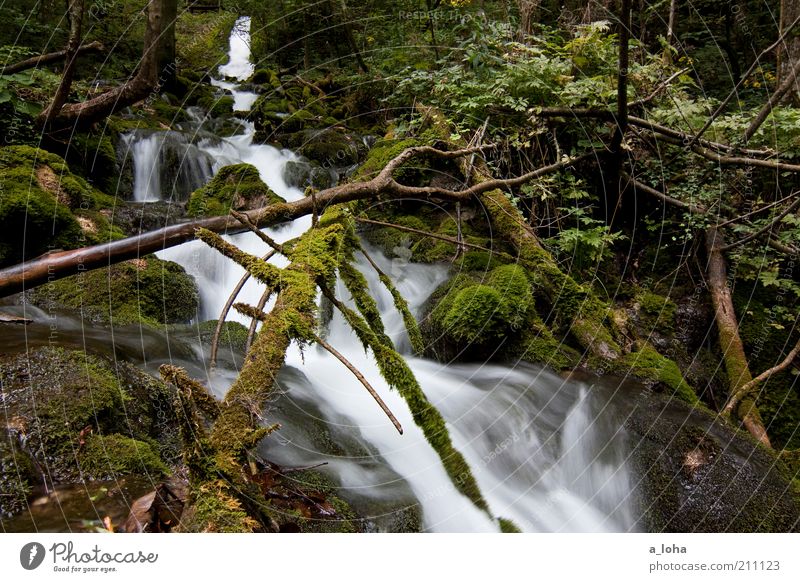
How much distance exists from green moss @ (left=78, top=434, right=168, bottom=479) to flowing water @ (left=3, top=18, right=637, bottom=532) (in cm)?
61

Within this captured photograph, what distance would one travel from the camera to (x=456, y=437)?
3465 mm

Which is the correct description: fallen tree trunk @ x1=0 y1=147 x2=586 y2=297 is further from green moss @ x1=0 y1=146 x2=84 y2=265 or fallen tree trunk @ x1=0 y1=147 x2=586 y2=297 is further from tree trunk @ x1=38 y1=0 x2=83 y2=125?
tree trunk @ x1=38 y1=0 x2=83 y2=125

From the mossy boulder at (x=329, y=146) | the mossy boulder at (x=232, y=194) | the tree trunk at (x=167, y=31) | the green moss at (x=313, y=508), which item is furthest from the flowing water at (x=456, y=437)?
the mossy boulder at (x=329, y=146)

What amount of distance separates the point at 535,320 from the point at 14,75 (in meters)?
5.97

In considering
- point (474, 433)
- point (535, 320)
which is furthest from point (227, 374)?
point (535, 320)

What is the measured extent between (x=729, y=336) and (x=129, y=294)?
17.4 ft

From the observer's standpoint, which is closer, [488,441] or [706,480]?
[706,480]

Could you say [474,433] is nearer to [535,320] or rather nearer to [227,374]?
[535,320]

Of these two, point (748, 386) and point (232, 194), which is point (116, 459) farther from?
point (748, 386)

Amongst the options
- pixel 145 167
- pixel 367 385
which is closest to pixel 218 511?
pixel 367 385

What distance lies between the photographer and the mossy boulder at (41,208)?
4.33m

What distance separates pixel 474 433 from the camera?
11.5 feet

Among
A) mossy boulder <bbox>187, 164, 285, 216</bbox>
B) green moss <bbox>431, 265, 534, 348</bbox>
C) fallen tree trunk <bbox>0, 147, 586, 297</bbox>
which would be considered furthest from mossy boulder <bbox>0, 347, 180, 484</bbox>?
mossy boulder <bbox>187, 164, 285, 216</bbox>
